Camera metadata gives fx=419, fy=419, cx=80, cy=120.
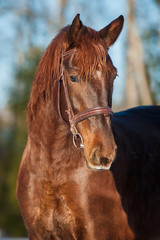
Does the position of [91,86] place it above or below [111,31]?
below

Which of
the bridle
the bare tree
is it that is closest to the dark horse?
the bridle

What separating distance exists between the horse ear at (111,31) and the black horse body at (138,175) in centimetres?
94

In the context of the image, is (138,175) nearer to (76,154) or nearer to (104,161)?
(76,154)

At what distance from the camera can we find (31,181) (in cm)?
397

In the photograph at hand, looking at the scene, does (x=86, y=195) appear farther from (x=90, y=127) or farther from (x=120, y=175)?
(x=90, y=127)

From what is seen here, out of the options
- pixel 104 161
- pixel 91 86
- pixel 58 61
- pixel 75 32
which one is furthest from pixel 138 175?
pixel 75 32

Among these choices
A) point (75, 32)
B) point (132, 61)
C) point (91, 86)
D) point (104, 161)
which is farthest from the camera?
point (132, 61)

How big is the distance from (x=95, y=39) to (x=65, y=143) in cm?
98

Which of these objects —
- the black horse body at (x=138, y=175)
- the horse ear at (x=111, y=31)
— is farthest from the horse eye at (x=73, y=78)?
the black horse body at (x=138, y=175)

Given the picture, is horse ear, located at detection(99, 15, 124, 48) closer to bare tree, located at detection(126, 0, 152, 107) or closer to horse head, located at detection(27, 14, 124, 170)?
horse head, located at detection(27, 14, 124, 170)

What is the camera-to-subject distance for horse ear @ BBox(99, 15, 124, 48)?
3766 millimetres

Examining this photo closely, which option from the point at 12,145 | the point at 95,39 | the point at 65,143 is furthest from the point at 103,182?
the point at 12,145

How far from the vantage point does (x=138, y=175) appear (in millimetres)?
4324

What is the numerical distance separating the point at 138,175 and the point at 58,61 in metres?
1.49
